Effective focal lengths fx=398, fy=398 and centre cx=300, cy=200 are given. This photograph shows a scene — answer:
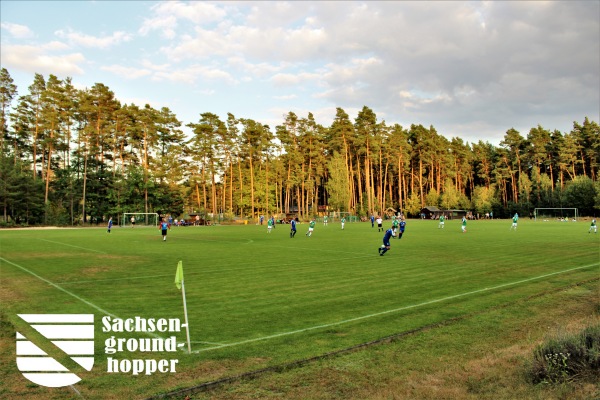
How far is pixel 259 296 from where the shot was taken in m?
11.2

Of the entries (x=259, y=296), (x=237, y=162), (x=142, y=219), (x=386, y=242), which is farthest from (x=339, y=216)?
(x=259, y=296)

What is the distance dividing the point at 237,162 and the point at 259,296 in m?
85.4

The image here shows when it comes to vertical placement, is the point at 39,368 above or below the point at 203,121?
below

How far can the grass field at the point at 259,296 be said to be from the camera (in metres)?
6.40

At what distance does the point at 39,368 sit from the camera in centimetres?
618

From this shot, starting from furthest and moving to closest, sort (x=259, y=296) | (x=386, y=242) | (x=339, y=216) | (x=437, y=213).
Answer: (x=437, y=213) < (x=339, y=216) < (x=386, y=242) < (x=259, y=296)

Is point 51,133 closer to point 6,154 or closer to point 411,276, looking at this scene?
point 6,154

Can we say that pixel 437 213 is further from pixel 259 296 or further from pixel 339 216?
pixel 259 296

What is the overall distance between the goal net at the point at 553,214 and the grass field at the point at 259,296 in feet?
246

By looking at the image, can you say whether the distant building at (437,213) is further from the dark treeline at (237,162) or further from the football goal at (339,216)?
the football goal at (339,216)

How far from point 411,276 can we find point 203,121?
252ft

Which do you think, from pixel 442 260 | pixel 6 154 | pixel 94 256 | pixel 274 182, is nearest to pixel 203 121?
pixel 274 182

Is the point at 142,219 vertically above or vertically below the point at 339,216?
above

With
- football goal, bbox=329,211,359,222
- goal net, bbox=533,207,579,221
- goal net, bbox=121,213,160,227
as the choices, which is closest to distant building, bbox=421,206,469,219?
goal net, bbox=533,207,579,221
